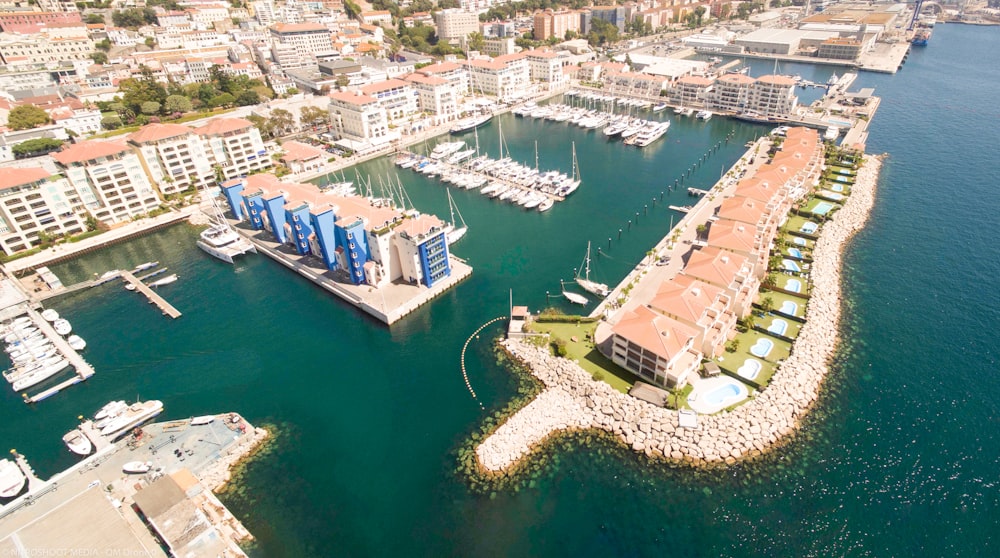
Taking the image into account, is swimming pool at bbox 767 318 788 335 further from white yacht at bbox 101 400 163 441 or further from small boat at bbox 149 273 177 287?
Answer: small boat at bbox 149 273 177 287

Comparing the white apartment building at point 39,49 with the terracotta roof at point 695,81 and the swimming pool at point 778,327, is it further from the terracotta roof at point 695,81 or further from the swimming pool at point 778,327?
the swimming pool at point 778,327

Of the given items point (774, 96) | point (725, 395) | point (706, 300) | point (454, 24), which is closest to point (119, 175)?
point (706, 300)

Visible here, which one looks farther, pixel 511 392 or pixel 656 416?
pixel 511 392

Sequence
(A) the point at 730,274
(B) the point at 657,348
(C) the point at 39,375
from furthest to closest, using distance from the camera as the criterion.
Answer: (A) the point at 730,274
(C) the point at 39,375
(B) the point at 657,348

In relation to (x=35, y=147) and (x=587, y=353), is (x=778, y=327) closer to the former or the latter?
(x=587, y=353)

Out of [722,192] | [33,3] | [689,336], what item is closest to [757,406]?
[689,336]

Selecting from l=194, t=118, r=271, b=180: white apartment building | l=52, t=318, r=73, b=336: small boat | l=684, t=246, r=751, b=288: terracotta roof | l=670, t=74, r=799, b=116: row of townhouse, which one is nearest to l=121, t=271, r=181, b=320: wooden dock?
l=52, t=318, r=73, b=336: small boat
